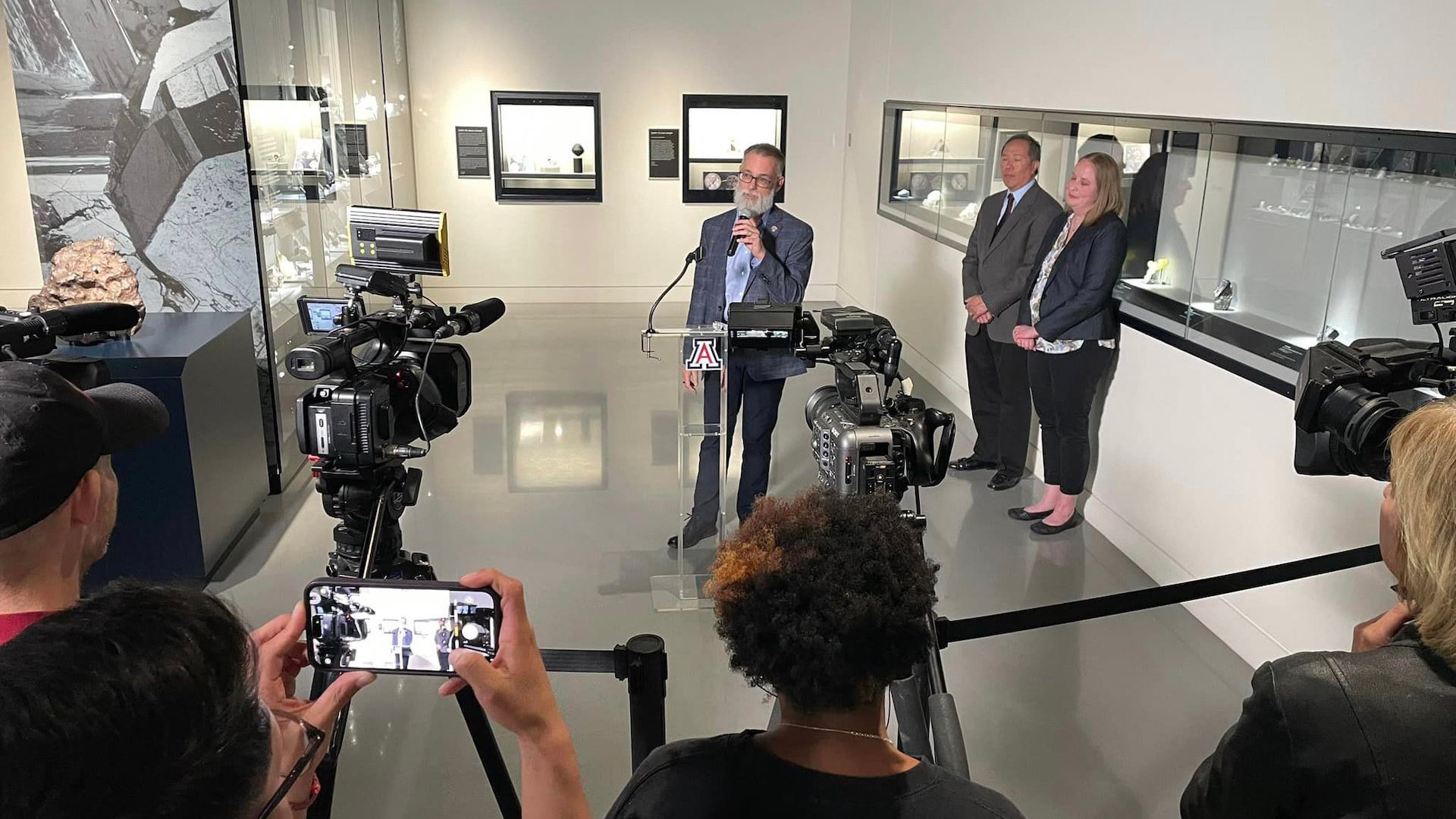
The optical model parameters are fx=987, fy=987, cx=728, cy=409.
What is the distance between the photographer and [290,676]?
1.31 m

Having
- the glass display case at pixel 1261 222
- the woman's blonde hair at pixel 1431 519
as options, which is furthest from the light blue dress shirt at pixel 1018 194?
the woman's blonde hair at pixel 1431 519

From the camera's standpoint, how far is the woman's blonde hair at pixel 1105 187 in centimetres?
402

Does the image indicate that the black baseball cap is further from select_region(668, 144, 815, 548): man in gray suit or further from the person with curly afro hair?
select_region(668, 144, 815, 548): man in gray suit

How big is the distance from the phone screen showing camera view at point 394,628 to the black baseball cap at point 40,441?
1.19 ft

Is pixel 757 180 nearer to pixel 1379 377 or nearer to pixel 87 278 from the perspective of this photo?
pixel 1379 377

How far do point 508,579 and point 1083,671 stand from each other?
2569 mm

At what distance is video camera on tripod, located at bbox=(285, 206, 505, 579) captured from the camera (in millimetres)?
2285

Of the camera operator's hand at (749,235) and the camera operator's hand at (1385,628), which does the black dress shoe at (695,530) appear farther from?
the camera operator's hand at (1385,628)

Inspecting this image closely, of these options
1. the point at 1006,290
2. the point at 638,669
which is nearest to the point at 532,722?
the point at 638,669

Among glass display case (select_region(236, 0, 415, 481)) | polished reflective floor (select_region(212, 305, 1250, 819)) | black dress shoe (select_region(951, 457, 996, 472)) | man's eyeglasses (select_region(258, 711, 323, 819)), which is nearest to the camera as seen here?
man's eyeglasses (select_region(258, 711, 323, 819))

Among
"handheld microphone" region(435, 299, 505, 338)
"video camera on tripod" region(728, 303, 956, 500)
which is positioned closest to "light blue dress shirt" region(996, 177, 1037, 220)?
"video camera on tripod" region(728, 303, 956, 500)

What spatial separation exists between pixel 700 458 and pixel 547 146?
5882 millimetres

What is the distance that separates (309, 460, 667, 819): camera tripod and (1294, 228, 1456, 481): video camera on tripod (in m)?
1.38

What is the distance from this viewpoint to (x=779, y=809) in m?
1.03
